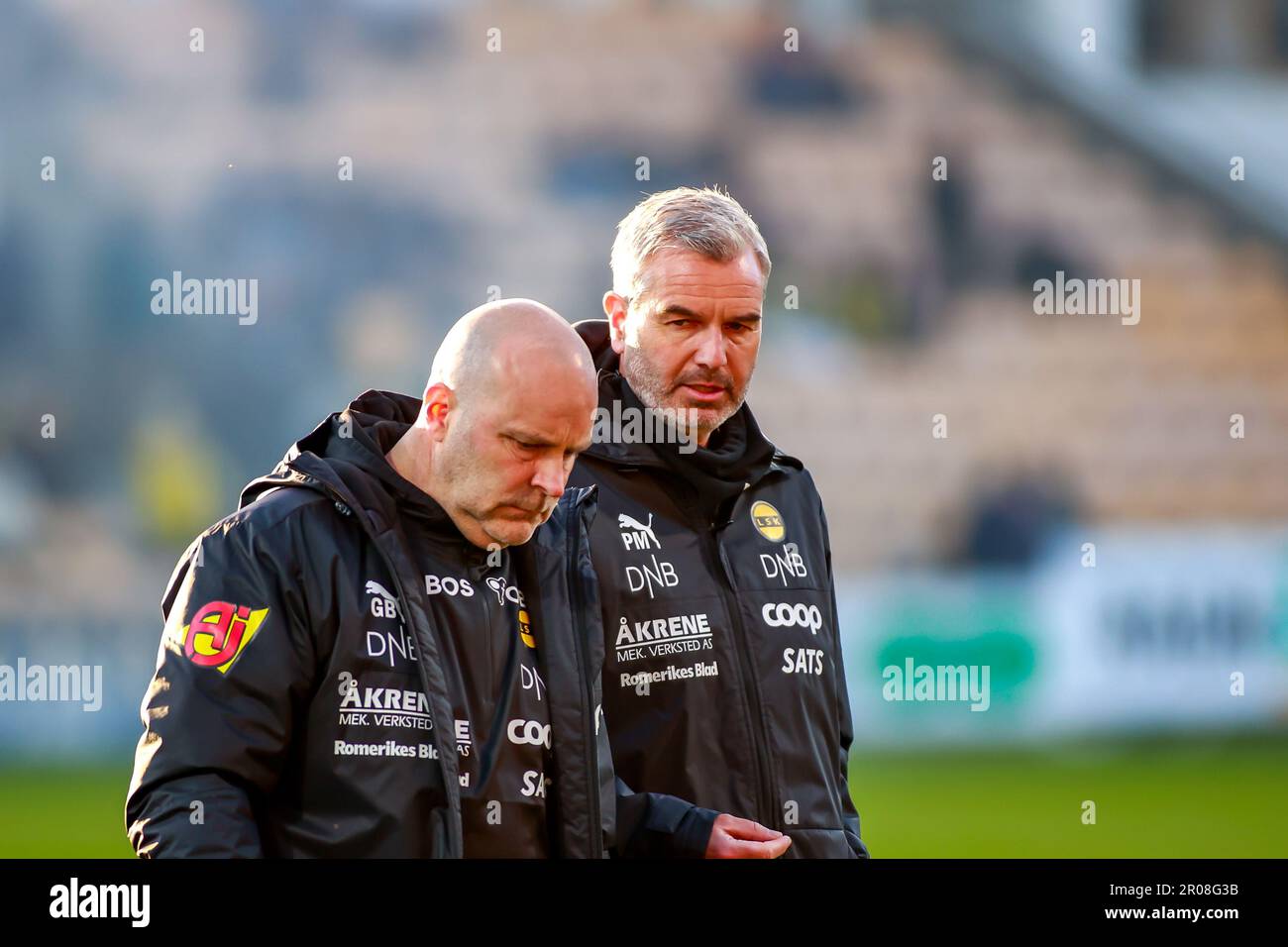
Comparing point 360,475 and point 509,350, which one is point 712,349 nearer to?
point 509,350

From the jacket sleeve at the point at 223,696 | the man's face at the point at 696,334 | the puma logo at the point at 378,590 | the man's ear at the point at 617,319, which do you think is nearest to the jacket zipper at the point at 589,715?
the puma logo at the point at 378,590

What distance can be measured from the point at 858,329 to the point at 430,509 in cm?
1309

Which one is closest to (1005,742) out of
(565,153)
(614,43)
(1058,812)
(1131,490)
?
(1058,812)

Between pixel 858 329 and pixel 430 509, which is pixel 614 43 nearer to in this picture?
Answer: pixel 858 329

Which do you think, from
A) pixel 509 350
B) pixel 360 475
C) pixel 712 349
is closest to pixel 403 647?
pixel 360 475

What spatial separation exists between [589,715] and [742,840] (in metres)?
0.34

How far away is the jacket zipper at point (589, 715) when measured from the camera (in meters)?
2.22

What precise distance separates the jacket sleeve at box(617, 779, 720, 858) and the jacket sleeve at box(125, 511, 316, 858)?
1.84 feet

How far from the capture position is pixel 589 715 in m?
2.26

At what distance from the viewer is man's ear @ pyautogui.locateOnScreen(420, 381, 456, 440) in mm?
2211

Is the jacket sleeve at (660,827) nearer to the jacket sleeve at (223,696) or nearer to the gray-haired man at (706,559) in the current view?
the gray-haired man at (706,559)

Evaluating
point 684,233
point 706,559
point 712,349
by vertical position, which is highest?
point 684,233

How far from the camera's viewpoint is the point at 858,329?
592 inches

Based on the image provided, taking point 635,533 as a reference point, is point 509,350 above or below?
above
